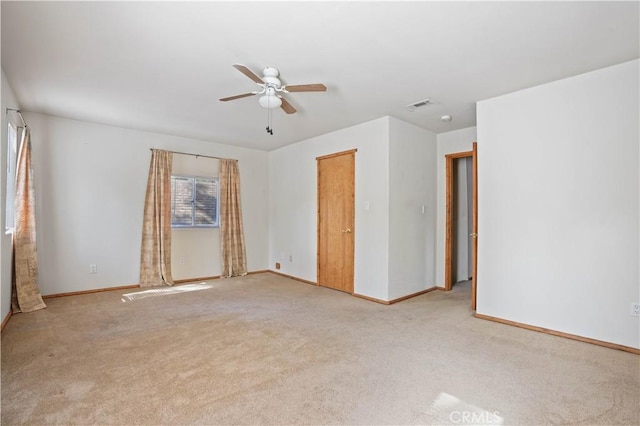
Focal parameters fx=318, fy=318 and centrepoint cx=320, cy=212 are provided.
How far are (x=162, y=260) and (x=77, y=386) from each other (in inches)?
125

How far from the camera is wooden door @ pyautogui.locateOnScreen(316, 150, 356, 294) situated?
4805 mm

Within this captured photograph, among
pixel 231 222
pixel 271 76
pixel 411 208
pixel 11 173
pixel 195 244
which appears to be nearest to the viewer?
pixel 271 76

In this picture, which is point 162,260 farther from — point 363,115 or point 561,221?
point 561,221

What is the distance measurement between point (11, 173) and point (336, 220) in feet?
13.5

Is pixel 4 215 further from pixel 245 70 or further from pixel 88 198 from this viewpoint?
pixel 245 70

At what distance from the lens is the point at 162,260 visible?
5.16 metres

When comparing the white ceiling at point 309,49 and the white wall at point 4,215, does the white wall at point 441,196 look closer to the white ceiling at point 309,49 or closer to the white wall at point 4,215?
the white ceiling at point 309,49

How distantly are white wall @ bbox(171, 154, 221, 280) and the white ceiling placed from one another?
1707 millimetres

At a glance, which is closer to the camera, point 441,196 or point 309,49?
point 309,49

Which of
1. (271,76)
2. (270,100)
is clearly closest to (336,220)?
(270,100)

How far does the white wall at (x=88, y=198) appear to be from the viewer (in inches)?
173

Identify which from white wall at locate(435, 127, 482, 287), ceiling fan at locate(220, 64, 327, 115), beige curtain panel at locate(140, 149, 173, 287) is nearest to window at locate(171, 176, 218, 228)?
beige curtain panel at locate(140, 149, 173, 287)

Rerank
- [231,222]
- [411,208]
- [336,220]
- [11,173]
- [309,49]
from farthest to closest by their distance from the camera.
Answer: [231,222] → [336,220] → [411,208] → [11,173] → [309,49]

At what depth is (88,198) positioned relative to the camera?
4691 mm
